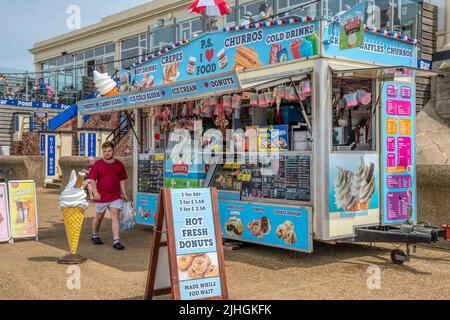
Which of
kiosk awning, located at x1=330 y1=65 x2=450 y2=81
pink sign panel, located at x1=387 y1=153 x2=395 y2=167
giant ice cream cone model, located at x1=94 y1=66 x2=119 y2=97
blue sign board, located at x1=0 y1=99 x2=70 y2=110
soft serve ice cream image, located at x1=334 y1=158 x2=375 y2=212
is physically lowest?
soft serve ice cream image, located at x1=334 y1=158 x2=375 y2=212

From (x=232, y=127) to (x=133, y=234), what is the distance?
2708mm

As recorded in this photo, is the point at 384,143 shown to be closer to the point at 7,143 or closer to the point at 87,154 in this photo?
the point at 87,154

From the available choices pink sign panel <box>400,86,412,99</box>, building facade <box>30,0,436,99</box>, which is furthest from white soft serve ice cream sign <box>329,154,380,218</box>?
building facade <box>30,0,436,99</box>

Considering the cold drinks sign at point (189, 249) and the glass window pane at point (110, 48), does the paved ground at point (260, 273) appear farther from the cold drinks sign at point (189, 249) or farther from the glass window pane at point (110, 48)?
the glass window pane at point (110, 48)

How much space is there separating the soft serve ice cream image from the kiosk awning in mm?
1173

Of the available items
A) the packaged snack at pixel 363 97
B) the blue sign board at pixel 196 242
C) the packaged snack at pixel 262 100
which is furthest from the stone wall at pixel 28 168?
the blue sign board at pixel 196 242

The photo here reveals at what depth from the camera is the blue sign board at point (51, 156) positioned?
64.9 feet

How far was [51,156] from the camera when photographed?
19922 mm

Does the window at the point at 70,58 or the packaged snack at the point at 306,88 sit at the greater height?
the window at the point at 70,58

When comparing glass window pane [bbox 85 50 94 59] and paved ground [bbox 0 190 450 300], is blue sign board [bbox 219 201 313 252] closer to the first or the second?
paved ground [bbox 0 190 450 300]

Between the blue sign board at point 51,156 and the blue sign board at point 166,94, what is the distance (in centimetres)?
1084

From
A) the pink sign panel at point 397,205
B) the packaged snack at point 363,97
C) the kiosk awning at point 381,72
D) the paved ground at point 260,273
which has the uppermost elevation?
the kiosk awning at point 381,72

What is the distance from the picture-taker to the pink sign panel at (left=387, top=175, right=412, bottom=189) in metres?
7.22
